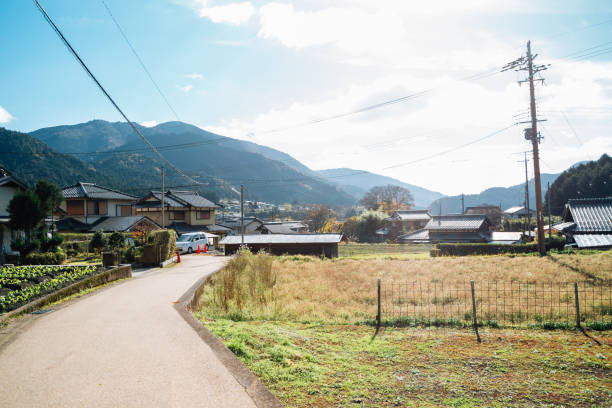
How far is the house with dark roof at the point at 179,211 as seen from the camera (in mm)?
42219

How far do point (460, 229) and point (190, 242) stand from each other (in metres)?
31.4

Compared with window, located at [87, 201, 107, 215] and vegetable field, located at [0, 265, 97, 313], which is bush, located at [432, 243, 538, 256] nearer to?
vegetable field, located at [0, 265, 97, 313]

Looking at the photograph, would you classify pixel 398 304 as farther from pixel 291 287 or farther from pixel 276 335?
pixel 276 335

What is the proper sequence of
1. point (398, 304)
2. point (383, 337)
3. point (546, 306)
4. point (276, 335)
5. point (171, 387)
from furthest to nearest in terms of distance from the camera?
point (398, 304) < point (546, 306) < point (383, 337) < point (276, 335) < point (171, 387)

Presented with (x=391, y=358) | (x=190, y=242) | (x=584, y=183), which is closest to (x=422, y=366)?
(x=391, y=358)

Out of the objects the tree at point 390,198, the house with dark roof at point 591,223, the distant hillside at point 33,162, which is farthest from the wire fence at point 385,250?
the tree at point 390,198

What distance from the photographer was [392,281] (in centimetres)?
1421

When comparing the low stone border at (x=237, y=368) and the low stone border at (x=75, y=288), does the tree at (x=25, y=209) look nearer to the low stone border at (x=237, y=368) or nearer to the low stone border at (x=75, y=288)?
the low stone border at (x=75, y=288)

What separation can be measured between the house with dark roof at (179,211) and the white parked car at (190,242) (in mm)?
12288

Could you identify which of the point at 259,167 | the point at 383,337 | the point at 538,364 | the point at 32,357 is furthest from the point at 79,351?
the point at 259,167

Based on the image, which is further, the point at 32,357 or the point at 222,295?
the point at 222,295

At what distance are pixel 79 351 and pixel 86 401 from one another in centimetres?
199

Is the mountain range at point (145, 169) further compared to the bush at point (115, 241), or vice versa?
the mountain range at point (145, 169)

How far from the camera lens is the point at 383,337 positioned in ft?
22.8
